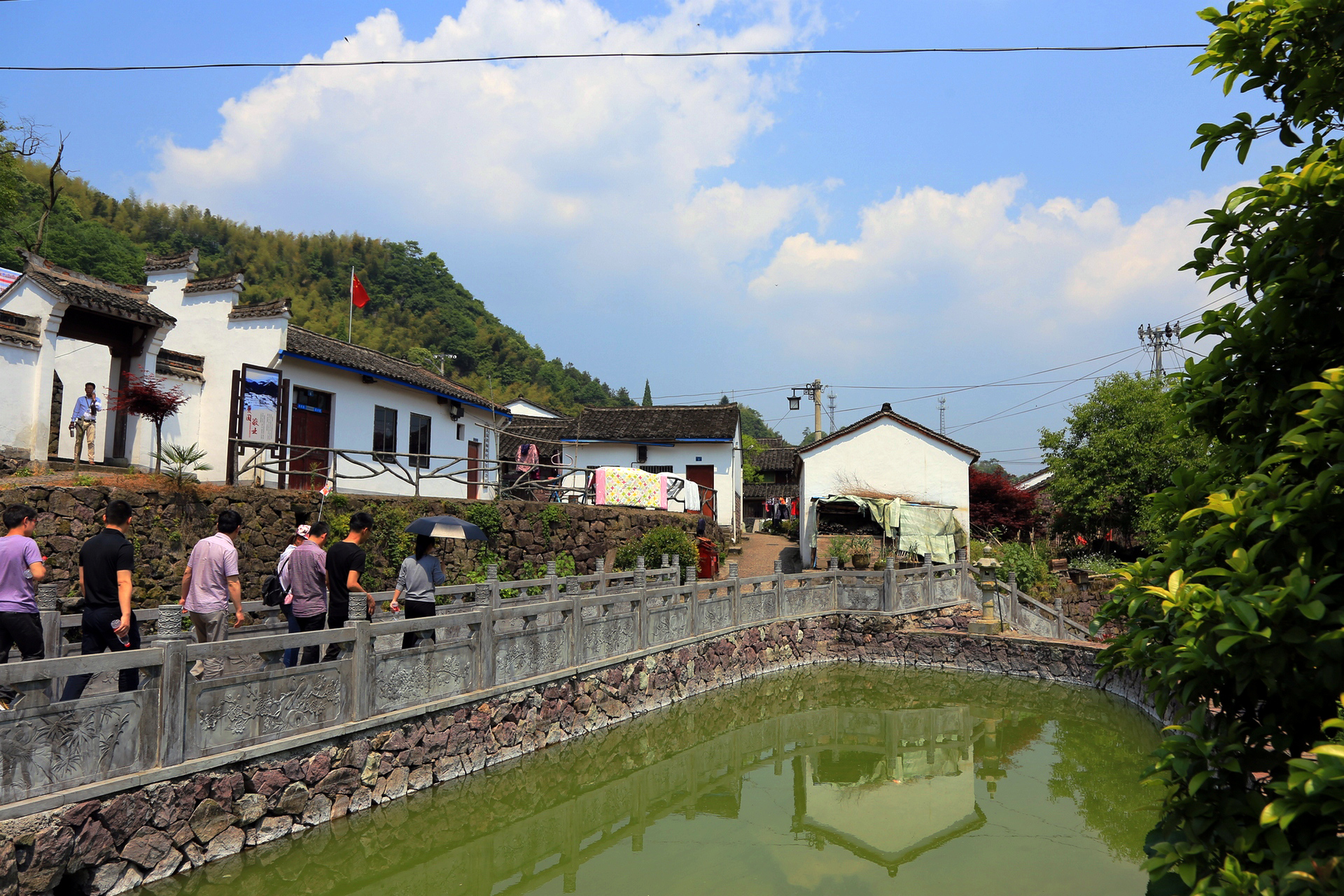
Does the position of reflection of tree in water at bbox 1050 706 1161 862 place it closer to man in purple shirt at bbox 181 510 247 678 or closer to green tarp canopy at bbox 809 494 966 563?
man in purple shirt at bbox 181 510 247 678

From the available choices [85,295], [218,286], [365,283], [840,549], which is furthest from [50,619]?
[365,283]

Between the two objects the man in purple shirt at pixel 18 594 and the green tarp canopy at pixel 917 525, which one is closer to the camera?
the man in purple shirt at pixel 18 594

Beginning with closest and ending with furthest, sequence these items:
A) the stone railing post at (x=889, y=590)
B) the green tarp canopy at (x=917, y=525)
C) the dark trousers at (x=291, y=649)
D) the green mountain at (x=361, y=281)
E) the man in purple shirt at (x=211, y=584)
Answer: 1. the man in purple shirt at (x=211, y=584)
2. the dark trousers at (x=291, y=649)
3. the stone railing post at (x=889, y=590)
4. the green tarp canopy at (x=917, y=525)
5. the green mountain at (x=361, y=281)

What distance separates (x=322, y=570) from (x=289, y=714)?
4.82 ft

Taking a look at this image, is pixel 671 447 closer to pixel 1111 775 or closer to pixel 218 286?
pixel 218 286

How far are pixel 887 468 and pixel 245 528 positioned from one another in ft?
60.4

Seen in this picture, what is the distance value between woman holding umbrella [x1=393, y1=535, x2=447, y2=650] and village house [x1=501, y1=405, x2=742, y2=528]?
768 inches

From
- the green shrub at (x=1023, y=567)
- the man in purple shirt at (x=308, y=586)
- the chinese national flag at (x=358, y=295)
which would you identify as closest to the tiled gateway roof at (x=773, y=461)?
the green shrub at (x=1023, y=567)

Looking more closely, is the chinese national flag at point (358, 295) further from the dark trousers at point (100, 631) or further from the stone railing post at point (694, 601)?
the dark trousers at point (100, 631)

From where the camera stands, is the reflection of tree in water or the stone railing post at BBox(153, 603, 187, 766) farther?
the reflection of tree in water

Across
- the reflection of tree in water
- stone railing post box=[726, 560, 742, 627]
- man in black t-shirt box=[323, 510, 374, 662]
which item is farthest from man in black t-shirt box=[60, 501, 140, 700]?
stone railing post box=[726, 560, 742, 627]

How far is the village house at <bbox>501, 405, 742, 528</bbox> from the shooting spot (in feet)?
93.6

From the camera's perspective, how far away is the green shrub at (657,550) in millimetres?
17797

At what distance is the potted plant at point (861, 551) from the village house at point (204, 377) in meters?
11.5
